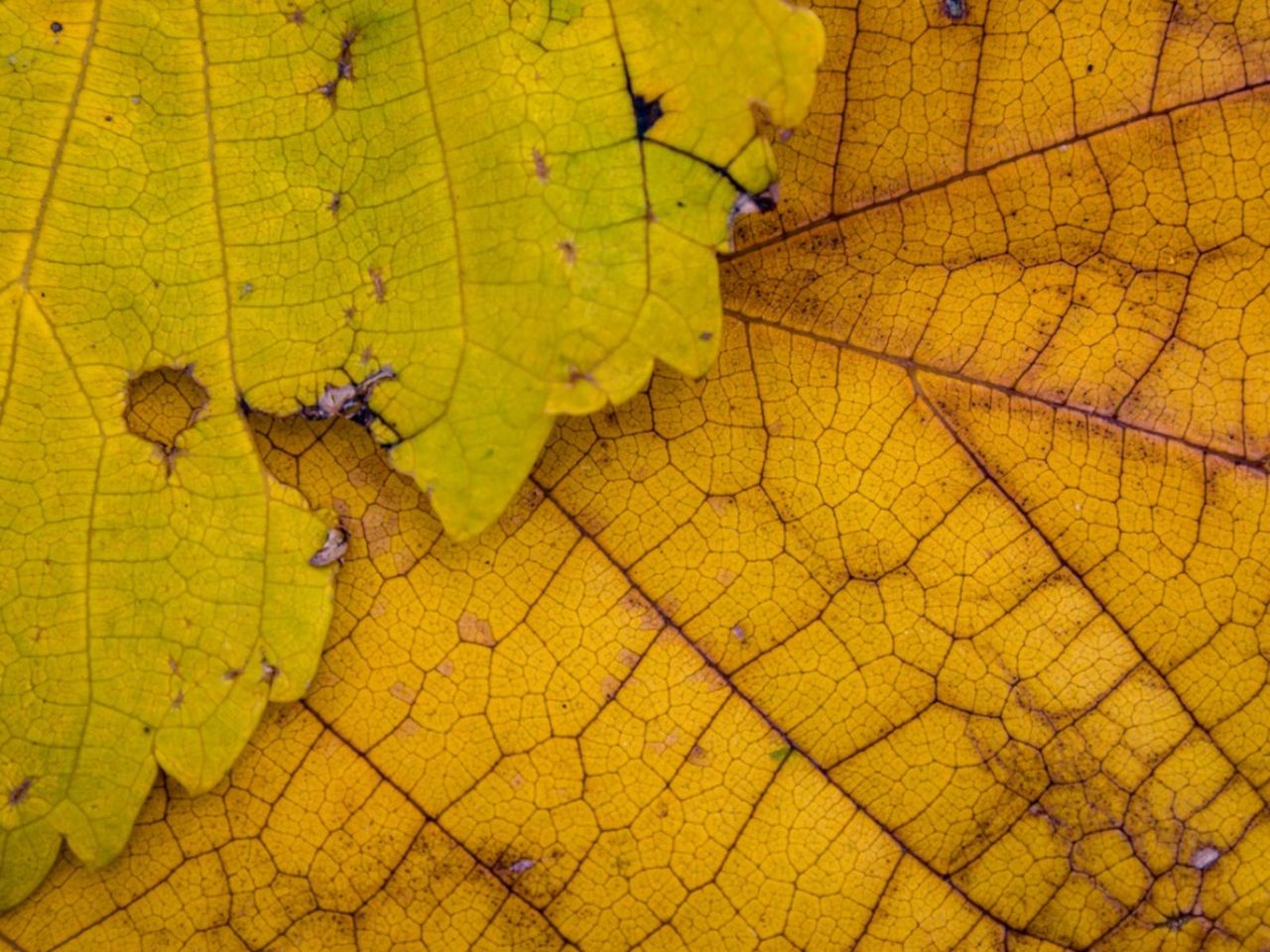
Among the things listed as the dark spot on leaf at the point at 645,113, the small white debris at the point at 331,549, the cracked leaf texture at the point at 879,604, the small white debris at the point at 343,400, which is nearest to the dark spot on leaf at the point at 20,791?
the cracked leaf texture at the point at 879,604

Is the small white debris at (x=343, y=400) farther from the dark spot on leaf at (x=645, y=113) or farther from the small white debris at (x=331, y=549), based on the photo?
the dark spot on leaf at (x=645, y=113)

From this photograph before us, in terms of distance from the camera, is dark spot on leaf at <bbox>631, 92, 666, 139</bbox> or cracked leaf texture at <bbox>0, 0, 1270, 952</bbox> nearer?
dark spot on leaf at <bbox>631, 92, 666, 139</bbox>

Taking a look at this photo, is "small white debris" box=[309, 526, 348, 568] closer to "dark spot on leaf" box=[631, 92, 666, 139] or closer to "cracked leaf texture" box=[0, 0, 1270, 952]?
"cracked leaf texture" box=[0, 0, 1270, 952]

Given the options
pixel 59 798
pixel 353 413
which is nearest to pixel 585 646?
pixel 353 413

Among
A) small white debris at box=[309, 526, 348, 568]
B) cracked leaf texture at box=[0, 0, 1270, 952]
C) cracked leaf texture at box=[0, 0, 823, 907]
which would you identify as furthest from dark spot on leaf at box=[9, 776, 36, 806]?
small white debris at box=[309, 526, 348, 568]

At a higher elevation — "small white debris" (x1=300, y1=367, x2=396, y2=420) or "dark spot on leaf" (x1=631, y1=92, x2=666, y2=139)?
"dark spot on leaf" (x1=631, y1=92, x2=666, y2=139)

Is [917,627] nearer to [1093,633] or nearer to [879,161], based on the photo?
[1093,633]
